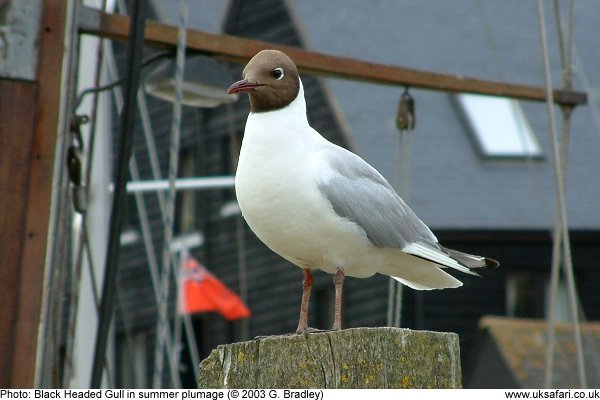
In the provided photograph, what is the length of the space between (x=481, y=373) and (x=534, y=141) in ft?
18.9

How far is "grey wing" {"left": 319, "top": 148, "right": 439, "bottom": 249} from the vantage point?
525 centimetres

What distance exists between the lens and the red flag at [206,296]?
2136cm

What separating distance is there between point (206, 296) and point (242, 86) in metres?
16.5

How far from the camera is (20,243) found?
6.67 meters

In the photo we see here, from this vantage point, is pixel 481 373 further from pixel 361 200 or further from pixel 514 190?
pixel 361 200

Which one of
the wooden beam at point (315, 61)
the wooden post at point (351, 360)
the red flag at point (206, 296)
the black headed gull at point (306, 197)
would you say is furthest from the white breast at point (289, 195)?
the red flag at point (206, 296)

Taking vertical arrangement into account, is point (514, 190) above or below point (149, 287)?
above

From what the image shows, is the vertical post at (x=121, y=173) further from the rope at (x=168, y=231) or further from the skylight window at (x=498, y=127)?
the skylight window at (x=498, y=127)

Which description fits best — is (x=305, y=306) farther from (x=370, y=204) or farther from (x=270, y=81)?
(x=270, y=81)

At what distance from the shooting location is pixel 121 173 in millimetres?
7137

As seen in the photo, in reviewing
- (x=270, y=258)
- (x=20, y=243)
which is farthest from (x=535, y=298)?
(x=20, y=243)

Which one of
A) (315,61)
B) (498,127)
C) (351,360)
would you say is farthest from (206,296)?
(351,360)

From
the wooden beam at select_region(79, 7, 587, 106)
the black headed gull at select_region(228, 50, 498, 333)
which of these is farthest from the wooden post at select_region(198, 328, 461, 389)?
the wooden beam at select_region(79, 7, 587, 106)

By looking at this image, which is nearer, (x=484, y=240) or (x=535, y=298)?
(x=484, y=240)
